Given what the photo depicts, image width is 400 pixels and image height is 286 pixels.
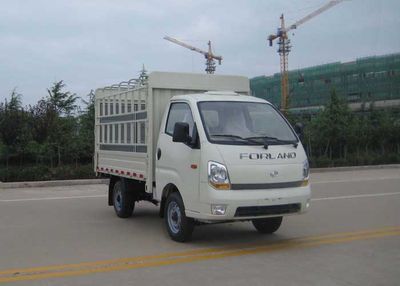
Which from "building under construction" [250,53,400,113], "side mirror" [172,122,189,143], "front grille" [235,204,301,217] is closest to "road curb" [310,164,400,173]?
"front grille" [235,204,301,217]

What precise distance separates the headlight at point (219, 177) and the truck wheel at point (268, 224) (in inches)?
70.7

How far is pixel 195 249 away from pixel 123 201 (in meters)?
3.26

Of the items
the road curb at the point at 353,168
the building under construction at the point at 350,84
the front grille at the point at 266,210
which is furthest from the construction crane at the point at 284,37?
the front grille at the point at 266,210

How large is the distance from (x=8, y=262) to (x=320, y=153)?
23.1 metres

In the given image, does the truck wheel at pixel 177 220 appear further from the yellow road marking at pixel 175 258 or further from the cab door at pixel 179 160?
the yellow road marking at pixel 175 258

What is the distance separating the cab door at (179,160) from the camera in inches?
302

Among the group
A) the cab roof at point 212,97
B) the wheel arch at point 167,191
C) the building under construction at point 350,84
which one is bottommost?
the wheel arch at point 167,191

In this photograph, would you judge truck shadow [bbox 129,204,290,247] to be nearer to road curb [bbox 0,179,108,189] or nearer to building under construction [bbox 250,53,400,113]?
road curb [bbox 0,179,108,189]

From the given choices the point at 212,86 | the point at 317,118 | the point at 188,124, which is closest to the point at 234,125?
the point at 188,124

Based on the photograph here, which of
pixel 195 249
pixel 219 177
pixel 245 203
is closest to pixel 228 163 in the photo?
pixel 219 177

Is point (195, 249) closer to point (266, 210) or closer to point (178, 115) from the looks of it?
point (266, 210)

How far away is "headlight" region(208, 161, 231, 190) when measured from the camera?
7332mm

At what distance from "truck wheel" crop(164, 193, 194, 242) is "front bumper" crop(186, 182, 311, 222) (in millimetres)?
327

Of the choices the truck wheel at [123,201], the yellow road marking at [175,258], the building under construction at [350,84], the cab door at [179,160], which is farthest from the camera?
the building under construction at [350,84]
